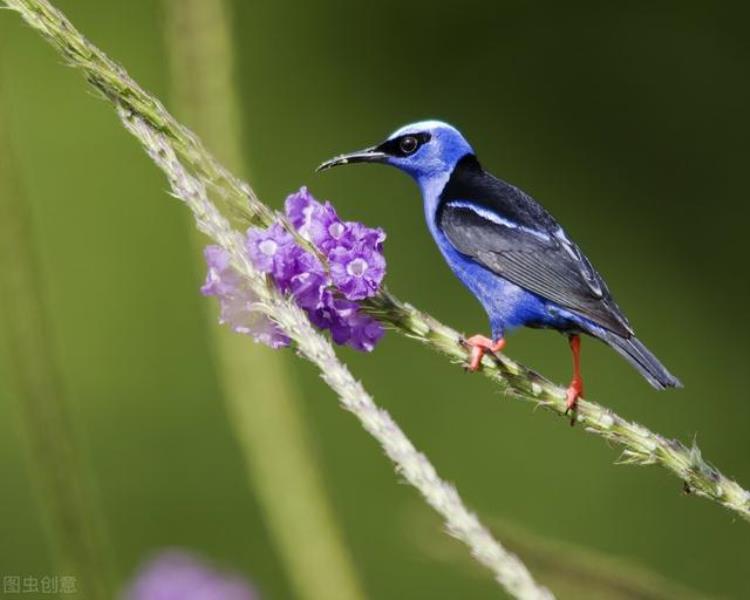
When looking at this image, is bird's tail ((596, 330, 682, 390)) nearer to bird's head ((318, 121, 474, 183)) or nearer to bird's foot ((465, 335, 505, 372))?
bird's foot ((465, 335, 505, 372))

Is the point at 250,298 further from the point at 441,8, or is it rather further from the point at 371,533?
the point at 441,8

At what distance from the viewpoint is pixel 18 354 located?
1.91 meters

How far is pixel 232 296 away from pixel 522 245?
0.96 m

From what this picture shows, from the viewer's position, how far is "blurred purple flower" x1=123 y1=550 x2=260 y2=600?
1.93 metres

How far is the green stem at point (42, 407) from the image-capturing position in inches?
68.3

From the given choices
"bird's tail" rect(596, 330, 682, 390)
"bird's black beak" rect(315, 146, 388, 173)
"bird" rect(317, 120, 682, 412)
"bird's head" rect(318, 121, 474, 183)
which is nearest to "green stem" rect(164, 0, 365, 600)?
"bird's black beak" rect(315, 146, 388, 173)

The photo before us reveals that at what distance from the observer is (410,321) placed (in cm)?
192

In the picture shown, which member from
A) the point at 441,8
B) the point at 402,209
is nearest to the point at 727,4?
the point at 441,8

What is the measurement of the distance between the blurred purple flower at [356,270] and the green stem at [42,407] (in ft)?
1.57

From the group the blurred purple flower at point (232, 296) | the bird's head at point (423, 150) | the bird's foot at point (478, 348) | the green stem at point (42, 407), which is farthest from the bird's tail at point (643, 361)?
the green stem at point (42, 407)

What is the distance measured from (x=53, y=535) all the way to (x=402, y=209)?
422 cm

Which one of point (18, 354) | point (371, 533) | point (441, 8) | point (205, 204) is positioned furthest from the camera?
point (441, 8)

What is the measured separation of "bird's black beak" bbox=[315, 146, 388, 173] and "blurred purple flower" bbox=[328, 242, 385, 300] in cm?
65

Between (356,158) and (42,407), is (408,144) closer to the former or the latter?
(356,158)
